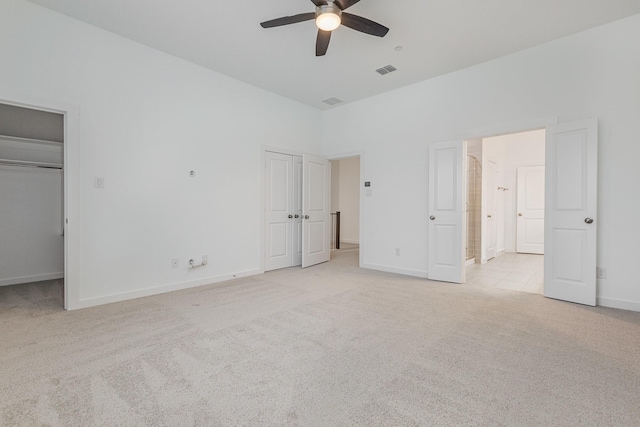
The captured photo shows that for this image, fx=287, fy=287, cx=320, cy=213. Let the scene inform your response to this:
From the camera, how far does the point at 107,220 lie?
3.37 m

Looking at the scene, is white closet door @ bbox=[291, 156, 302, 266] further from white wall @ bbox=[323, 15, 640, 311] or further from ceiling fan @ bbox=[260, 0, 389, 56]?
ceiling fan @ bbox=[260, 0, 389, 56]

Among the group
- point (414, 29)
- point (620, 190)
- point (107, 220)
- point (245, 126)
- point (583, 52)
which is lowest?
point (107, 220)

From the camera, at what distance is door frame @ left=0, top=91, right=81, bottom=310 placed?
10.2 ft

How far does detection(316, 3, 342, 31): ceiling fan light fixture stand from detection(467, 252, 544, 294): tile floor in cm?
389

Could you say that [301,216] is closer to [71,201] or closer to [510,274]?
[71,201]

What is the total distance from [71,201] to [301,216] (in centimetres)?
340

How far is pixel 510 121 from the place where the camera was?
3.86 m

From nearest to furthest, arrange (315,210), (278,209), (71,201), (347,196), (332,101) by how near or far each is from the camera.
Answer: (71,201) < (278,209) < (332,101) < (315,210) < (347,196)

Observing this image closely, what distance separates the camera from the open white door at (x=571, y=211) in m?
3.25

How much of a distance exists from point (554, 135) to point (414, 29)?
2.14m

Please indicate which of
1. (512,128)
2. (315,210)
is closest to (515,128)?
(512,128)

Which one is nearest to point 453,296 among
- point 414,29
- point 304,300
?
point 304,300

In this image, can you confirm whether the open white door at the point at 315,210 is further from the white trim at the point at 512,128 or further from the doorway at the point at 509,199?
the doorway at the point at 509,199

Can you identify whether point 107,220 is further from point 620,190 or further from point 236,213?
point 620,190
